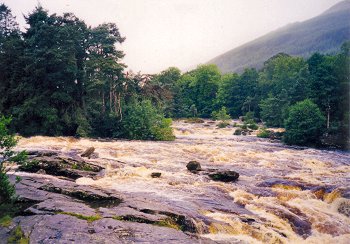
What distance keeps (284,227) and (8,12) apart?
2914 inches

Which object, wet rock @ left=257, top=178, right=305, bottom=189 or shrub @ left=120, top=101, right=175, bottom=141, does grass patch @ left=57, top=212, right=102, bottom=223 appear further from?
shrub @ left=120, top=101, right=175, bottom=141

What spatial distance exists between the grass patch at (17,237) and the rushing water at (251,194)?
17.7ft

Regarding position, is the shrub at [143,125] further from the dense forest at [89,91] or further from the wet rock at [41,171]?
the wet rock at [41,171]

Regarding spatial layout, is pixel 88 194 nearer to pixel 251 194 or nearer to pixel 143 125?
pixel 251 194

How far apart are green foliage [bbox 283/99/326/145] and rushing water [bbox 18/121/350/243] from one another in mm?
11852

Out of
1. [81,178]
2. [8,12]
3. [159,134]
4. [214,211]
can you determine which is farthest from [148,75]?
[8,12]

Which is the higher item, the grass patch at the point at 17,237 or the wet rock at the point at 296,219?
the grass patch at the point at 17,237

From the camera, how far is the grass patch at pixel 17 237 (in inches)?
324

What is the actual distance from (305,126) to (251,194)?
24.4 m

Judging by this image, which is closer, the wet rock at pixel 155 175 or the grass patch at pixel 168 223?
the grass patch at pixel 168 223

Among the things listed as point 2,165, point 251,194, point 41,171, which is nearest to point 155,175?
point 251,194

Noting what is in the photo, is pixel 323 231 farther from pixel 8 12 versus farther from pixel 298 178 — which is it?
pixel 8 12

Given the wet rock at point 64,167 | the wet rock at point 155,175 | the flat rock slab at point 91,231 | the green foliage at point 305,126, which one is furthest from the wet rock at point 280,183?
the green foliage at point 305,126

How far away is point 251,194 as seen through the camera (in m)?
15.2
